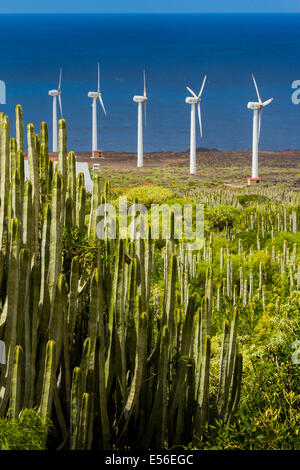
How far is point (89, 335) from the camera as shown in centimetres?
376

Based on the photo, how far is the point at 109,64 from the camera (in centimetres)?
10181

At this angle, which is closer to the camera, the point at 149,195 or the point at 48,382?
the point at 48,382

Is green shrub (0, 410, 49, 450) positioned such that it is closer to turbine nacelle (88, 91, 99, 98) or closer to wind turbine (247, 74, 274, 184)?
wind turbine (247, 74, 274, 184)

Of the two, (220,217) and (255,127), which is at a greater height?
(255,127)

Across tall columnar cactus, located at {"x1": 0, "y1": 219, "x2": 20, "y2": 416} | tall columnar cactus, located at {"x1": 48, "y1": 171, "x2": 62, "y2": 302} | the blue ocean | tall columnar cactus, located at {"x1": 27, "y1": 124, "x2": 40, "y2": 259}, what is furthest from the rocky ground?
tall columnar cactus, located at {"x1": 0, "y1": 219, "x2": 20, "y2": 416}

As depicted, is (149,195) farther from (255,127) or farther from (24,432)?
(24,432)

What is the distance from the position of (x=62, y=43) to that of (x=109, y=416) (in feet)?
366

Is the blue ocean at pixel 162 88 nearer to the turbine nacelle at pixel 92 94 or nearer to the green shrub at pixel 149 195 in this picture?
the turbine nacelle at pixel 92 94

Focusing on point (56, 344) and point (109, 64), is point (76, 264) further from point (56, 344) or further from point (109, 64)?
point (109, 64)

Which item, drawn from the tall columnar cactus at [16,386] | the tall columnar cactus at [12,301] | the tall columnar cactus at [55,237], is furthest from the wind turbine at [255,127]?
the tall columnar cactus at [16,386]

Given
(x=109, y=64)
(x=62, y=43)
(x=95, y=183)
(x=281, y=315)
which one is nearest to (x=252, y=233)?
(x=281, y=315)

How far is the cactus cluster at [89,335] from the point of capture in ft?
12.2

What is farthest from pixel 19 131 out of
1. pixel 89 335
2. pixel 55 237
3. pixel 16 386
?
pixel 16 386

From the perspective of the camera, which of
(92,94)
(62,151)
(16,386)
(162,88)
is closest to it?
(16,386)
